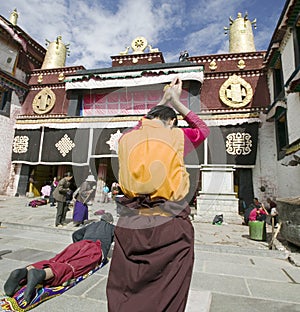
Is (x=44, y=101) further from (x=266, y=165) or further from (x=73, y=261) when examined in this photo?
(x=73, y=261)

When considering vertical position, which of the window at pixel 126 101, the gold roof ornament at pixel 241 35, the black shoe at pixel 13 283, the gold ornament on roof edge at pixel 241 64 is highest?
the gold roof ornament at pixel 241 35

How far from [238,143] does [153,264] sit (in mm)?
11263

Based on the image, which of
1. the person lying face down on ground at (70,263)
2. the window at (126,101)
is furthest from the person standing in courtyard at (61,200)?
the window at (126,101)

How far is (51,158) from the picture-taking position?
13.8m

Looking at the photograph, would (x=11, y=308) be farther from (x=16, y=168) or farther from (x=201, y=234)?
(x=16, y=168)

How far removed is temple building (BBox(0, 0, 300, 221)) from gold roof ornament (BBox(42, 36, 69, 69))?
0.21 m

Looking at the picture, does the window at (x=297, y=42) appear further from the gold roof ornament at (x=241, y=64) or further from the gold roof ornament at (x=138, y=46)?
the gold roof ornament at (x=138, y=46)

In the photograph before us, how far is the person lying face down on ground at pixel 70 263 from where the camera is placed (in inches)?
90.5

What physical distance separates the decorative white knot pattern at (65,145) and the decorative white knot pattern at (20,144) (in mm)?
2354

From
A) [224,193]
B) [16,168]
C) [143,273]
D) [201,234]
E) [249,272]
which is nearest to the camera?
[143,273]

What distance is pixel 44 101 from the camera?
1544 centimetres

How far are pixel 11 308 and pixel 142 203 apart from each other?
1.92m

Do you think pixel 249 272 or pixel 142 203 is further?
pixel 249 272

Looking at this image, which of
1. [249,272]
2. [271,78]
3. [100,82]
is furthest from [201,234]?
[100,82]
